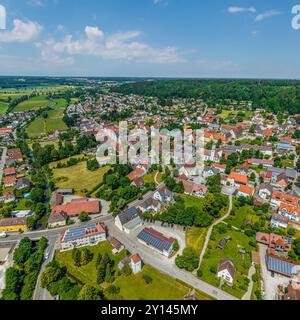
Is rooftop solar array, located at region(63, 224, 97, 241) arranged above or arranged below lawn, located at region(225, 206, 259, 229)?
below

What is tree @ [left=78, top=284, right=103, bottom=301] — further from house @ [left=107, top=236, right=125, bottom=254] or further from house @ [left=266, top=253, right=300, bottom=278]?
house @ [left=266, top=253, right=300, bottom=278]

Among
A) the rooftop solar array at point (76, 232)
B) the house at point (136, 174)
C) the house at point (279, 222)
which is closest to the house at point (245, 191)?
the house at point (279, 222)

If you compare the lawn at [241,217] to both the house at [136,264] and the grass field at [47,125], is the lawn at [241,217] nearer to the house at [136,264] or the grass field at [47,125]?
the house at [136,264]

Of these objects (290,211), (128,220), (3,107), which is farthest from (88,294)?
(3,107)

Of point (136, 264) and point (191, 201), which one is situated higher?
point (191, 201)

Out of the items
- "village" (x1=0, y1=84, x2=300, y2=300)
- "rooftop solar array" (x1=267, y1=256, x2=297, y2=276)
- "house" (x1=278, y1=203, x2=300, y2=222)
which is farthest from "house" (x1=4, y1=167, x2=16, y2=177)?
"house" (x1=278, y1=203, x2=300, y2=222)

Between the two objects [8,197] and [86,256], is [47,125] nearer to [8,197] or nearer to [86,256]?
[8,197]
